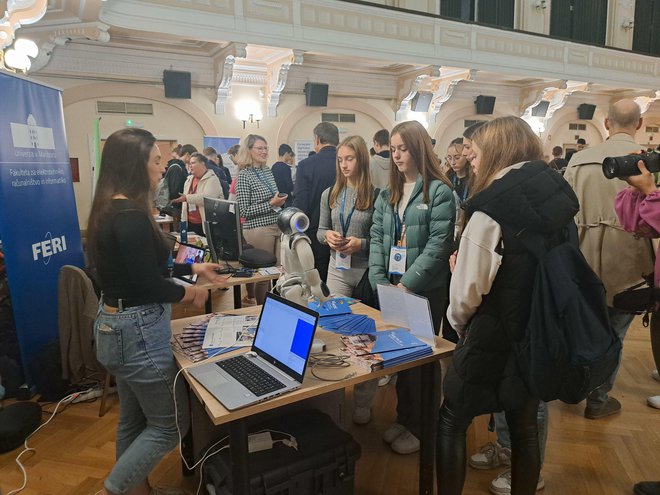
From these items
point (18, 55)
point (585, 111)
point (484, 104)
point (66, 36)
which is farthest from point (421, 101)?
point (18, 55)

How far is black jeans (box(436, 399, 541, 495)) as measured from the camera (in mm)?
1604

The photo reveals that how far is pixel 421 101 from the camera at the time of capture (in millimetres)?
9641

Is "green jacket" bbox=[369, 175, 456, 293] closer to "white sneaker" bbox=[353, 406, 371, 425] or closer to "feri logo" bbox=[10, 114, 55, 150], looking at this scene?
"white sneaker" bbox=[353, 406, 371, 425]

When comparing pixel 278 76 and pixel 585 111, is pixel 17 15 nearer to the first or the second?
pixel 278 76

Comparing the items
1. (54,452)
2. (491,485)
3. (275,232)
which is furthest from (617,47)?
(54,452)

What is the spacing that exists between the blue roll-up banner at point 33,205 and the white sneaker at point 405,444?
91.4 inches

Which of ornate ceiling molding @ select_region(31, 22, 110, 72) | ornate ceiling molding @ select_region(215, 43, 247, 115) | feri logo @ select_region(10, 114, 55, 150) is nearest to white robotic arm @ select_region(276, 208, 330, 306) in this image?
feri logo @ select_region(10, 114, 55, 150)

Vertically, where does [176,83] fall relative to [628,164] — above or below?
above

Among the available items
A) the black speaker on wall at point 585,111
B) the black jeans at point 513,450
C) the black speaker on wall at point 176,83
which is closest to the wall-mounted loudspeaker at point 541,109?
the black speaker on wall at point 585,111

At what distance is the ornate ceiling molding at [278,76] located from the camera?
7.20m

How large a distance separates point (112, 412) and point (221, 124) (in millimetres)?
6035

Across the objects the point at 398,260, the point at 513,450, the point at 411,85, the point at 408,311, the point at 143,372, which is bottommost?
the point at 513,450

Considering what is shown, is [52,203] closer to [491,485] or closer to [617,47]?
[491,485]

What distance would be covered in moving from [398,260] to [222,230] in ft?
4.29
